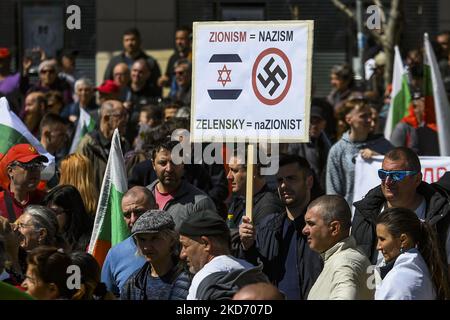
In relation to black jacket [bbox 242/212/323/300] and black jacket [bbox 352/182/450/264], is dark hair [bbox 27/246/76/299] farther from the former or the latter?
black jacket [bbox 352/182/450/264]

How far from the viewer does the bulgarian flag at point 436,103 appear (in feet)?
42.8

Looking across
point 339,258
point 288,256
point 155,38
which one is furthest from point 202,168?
point 155,38

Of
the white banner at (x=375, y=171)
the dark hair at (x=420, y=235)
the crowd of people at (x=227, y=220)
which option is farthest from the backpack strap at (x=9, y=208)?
the dark hair at (x=420, y=235)

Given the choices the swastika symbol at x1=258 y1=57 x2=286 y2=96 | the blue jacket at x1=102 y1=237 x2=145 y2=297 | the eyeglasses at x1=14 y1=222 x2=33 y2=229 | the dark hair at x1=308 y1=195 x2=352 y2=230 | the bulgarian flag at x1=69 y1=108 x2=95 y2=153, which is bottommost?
the blue jacket at x1=102 y1=237 x2=145 y2=297

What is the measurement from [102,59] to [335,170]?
24.9ft

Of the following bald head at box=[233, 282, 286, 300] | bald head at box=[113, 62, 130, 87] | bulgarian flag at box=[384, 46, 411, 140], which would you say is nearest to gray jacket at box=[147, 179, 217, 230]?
bald head at box=[233, 282, 286, 300]

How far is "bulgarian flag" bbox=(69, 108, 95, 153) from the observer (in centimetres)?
1355

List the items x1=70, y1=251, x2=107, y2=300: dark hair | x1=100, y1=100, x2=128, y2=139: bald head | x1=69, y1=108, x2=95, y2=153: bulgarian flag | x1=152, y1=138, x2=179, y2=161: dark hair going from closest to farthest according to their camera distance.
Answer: x1=70, y1=251, x2=107, y2=300: dark hair, x1=152, y1=138, x2=179, y2=161: dark hair, x1=100, y1=100, x2=128, y2=139: bald head, x1=69, y1=108, x2=95, y2=153: bulgarian flag

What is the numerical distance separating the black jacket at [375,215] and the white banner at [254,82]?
648mm

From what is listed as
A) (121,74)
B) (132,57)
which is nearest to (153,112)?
(121,74)

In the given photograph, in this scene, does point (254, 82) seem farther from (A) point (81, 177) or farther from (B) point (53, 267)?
(B) point (53, 267)

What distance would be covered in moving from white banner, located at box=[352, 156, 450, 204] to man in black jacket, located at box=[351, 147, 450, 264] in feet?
6.29

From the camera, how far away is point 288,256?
29.6ft

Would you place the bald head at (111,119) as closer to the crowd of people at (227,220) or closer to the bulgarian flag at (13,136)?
the crowd of people at (227,220)
